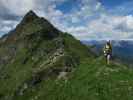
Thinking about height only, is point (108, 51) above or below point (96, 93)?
above

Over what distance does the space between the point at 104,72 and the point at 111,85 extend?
6822 millimetres

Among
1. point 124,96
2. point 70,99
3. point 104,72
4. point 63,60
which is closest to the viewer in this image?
point 124,96

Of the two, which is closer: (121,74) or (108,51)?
(121,74)

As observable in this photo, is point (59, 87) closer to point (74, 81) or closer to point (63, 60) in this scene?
Result: point (74, 81)

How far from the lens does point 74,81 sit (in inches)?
2404

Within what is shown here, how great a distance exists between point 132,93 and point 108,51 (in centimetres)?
Answer: 1519

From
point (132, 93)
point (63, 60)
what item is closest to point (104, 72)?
point (132, 93)

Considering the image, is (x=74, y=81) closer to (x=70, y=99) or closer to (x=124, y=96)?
(x=70, y=99)

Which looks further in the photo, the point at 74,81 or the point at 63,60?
the point at 63,60

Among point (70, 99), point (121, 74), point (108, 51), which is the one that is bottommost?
point (70, 99)

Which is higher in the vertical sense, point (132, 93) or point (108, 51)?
point (108, 51)

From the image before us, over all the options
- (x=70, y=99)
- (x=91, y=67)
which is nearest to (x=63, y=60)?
(x=91, y=67)

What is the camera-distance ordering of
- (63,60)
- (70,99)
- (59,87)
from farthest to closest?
(63,60)
(59,87)
(70,99)

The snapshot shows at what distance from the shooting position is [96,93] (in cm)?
4959
